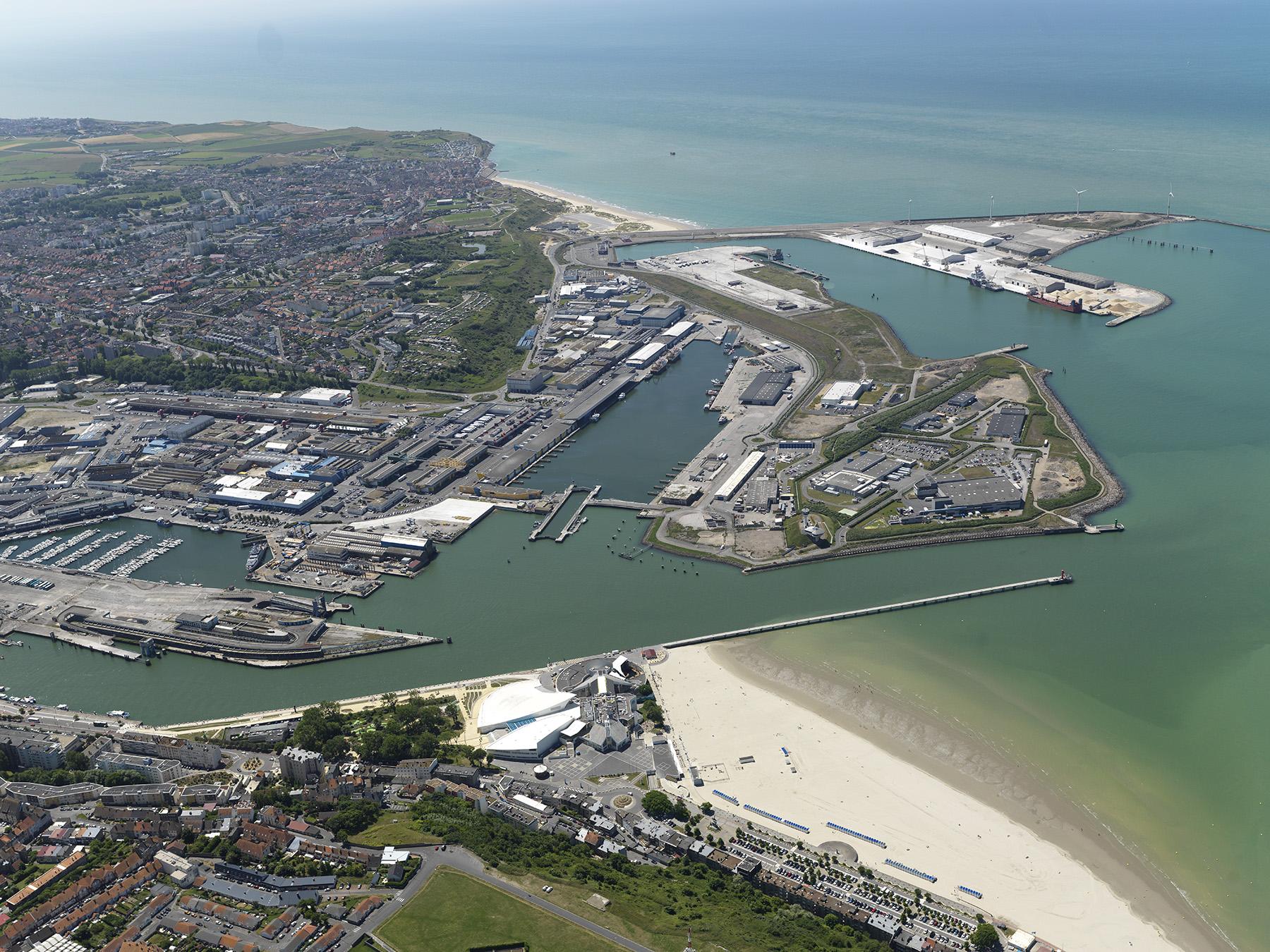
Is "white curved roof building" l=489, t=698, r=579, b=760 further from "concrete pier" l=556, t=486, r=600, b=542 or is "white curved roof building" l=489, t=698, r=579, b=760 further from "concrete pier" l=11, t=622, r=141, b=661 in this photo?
"concrete pier" l=11, t=622, r=141, b=661

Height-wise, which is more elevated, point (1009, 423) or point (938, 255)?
point (938, 255)

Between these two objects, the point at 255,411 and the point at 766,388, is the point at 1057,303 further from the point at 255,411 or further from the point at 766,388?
the point at 255,411

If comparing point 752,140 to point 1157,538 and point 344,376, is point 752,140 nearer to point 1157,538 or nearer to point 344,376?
point 344,376

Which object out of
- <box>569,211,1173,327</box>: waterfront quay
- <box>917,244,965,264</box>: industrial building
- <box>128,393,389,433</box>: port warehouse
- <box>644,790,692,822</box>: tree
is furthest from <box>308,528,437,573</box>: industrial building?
<box>917,244,965,264</box>: industrial building

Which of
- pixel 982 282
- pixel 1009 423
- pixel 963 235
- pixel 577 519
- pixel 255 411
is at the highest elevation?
pixel 963 235

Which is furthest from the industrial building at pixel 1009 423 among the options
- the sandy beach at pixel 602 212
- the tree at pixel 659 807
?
the sandy beach at pixel 602 212

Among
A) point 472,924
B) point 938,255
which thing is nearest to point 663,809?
point 472,924

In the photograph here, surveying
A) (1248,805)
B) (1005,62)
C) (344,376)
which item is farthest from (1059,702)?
(1005,62)
